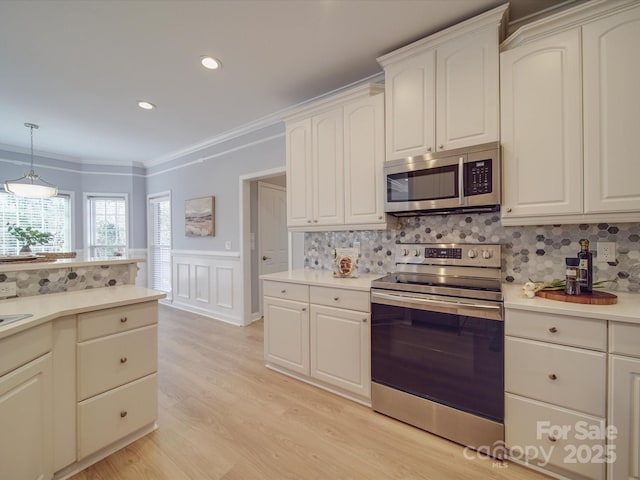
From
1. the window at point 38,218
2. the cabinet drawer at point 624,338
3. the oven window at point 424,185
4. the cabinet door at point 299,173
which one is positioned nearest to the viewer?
the cabinet drawer at point 624,338

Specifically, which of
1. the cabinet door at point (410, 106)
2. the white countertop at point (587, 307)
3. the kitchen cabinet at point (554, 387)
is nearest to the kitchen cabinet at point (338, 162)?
the cabinet door at point (410, 106)

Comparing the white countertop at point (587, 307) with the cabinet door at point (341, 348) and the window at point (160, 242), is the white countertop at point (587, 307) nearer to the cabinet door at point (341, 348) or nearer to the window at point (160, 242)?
the cabinet door at point (341, 348)

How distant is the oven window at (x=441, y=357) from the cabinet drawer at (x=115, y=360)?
1.50 meters

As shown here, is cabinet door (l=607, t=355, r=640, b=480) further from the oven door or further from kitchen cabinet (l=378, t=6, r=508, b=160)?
kitchen cabinet (l=378, t=6, r=508, b=160)

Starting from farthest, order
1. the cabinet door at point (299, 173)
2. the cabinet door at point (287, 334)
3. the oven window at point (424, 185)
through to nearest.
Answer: the cabinet door at point (299, 173)
the cabinet door at point (287, 334)
the oven window at point (424, 185)

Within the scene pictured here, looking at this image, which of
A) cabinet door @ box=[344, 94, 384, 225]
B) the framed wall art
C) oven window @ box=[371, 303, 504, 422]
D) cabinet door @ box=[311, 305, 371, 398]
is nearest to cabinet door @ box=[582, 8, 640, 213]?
oven window @ box=[371, 303, 504, 422]

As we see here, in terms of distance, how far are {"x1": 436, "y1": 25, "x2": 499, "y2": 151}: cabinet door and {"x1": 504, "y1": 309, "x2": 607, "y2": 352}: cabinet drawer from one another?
111 centimetres

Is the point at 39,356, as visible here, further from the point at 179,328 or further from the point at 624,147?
the point at 624,147

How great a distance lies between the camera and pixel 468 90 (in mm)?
1833

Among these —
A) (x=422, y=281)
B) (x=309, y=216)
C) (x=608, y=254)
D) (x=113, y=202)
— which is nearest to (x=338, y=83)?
(x=309, y=216)

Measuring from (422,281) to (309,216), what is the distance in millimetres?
1203

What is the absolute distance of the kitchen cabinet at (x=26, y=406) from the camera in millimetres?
1117

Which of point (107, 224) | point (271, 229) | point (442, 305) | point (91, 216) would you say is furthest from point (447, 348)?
point (91, 216)

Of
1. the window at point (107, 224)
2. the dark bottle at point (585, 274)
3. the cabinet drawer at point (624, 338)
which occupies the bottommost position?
the cabinet drawer at point (624, 338)
